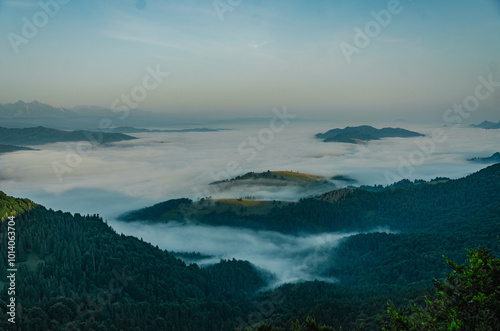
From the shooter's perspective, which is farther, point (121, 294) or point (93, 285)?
point (121, 294)

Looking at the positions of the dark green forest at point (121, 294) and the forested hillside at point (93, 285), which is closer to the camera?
the forested hillside at point (93, 285)

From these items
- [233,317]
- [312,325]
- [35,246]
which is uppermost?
[312,325]

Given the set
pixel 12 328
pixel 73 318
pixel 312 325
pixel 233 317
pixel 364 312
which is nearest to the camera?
pixel 312 325

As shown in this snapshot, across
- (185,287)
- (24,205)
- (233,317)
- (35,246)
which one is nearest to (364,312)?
(233,317)


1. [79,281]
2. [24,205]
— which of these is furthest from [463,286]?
[24,205]

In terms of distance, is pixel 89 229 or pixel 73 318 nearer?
pixel 73 318

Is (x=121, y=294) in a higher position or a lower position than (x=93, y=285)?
lower

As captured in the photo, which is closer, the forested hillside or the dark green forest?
the forested hillside

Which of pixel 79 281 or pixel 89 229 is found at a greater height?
pixel 89 229

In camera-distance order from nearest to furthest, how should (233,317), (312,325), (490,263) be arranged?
(490,263), (312,325), (233,317)

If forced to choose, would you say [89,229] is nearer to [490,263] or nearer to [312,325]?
[312,325]
